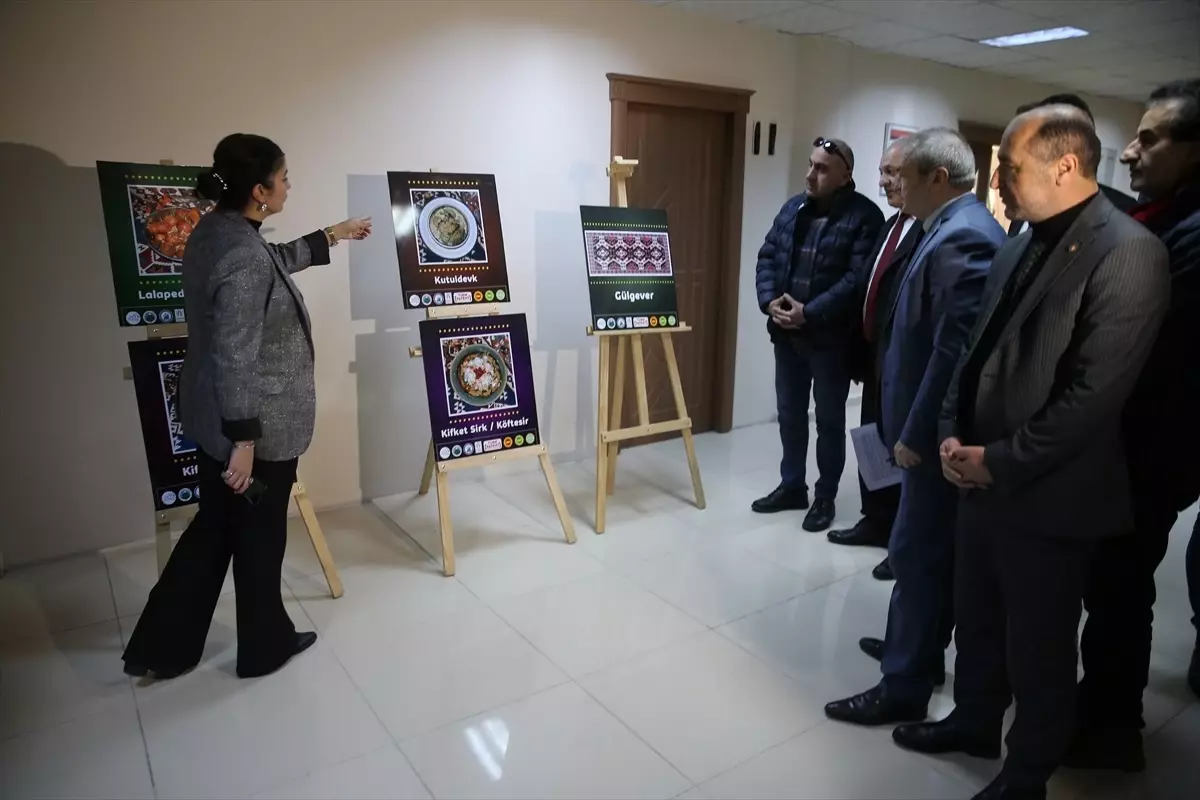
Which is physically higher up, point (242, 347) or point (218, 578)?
point (242, 347)

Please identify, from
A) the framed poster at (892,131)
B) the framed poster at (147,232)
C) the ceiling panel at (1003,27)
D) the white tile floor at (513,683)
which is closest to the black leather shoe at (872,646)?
the white tile floor at (513,683)

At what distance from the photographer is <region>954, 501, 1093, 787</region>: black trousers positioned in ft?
5.20

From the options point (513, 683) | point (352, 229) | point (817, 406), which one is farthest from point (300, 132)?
point (817, 406)

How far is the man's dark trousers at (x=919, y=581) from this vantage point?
1.95 metres

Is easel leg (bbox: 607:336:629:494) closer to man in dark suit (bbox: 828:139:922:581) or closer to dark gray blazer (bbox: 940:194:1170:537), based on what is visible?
man in dark suit (bbox: 828:139:922:581)

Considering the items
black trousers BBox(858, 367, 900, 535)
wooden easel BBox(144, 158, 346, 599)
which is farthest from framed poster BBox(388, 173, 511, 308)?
black trousers BBox(858, 367, 900, 535)

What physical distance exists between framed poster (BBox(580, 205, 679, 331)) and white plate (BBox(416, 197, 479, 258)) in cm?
50

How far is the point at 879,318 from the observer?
254 cm

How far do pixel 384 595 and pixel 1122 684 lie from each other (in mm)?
2279

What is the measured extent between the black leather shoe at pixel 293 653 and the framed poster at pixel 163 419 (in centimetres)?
59

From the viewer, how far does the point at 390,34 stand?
3.38 metres

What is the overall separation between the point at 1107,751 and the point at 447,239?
2.72m

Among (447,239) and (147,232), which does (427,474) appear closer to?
(447,239)

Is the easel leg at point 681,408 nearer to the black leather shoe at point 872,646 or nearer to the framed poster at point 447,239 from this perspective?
the framed poster at point 447,239
